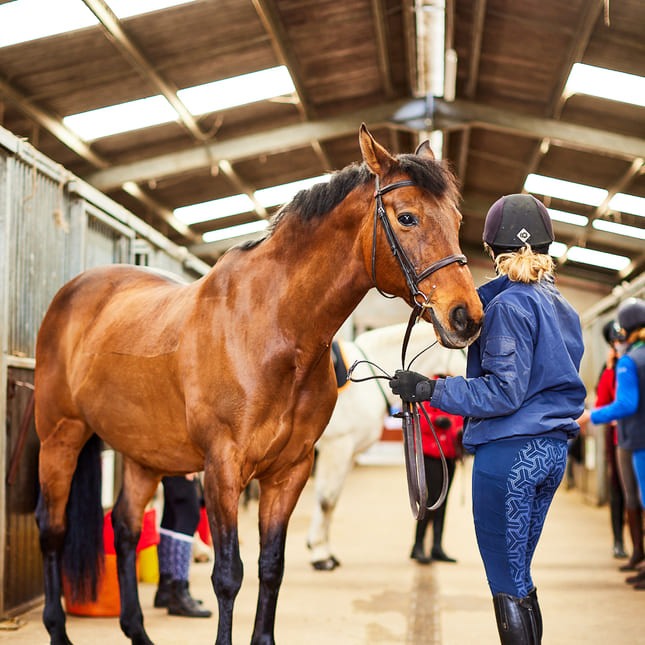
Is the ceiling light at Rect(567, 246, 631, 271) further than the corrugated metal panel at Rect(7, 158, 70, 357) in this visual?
Yes

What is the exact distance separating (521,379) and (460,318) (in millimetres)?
208

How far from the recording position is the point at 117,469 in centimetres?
457

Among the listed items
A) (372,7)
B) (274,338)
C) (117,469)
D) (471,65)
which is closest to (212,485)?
(274,338)

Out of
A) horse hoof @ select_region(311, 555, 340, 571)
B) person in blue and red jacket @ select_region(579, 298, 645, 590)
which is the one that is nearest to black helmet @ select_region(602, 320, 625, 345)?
person in blue and red jacket @ select_region(579, 298, 645, 590)

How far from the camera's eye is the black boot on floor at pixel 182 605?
3.33 m

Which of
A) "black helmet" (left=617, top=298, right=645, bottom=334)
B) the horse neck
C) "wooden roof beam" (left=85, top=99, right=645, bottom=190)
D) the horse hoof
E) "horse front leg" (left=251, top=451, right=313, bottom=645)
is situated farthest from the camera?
"wooden roof beam" (left=85, top=99, right=645, bottom=190)

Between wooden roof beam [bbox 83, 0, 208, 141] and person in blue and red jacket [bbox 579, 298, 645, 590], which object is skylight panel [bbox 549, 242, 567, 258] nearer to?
wooden roof beam [bbox 83, 0, 208, 141]

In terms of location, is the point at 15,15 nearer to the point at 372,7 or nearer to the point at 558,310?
the point at 372,7

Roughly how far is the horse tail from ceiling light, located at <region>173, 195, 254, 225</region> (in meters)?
7.07

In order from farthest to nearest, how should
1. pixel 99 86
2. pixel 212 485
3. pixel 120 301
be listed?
pixel 99 86
pixel 120 301
pixel 212 485

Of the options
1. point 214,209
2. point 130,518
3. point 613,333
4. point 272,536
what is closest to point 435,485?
point 613,333

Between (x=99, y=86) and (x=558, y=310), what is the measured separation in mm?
5168

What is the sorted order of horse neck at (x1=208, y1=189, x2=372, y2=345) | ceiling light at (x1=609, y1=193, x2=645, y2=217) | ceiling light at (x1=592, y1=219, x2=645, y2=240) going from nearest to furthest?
horse neck at (x1=208, y1=189, x2=372, y2=345) < ceiling light at (x1=609, y1=193, x2=645, y2=217) < ceiling light at (x1=592, y1=219, x2=645, y2=240)

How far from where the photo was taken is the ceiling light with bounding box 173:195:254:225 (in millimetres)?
9938
